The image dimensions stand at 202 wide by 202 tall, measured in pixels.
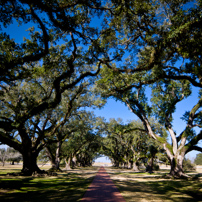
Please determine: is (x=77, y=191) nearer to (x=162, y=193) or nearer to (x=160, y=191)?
(x=162, y=193)

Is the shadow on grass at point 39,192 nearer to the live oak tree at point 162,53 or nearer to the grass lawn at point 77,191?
the grass lawn at point 77,191

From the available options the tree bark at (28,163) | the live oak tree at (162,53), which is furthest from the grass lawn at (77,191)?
the live oak tree at (162,53)

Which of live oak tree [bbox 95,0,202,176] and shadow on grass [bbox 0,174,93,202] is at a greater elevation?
live oak tree [bbox 95,0,202,176]

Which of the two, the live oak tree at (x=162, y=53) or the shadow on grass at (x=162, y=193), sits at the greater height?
the live oak tree at (x=162, y=53)

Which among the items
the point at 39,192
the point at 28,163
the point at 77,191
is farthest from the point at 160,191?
the point at 28,163

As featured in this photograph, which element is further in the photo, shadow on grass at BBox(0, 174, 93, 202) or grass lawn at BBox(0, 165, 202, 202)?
grass lawn at BBox(0, 165, 202, 202)

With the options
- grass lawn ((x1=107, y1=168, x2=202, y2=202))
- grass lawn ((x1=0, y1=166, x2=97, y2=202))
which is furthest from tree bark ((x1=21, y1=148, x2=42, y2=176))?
grass lawn ((x1=107, y1=168, x2=202, y2=202))

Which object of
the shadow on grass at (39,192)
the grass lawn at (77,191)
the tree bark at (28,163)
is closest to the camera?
the shadow on grass at (39,192)

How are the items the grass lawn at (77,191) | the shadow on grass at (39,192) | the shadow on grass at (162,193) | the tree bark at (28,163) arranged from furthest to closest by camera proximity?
the tree bark at (28,163), the shadow on grass at (162,193), the grass lawn at (77,191), the shadow on grass at (39,192)

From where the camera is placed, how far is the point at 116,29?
10148mm

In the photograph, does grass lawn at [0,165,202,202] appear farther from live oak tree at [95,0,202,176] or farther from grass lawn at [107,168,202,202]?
live oak tree at [95,0,202,176]

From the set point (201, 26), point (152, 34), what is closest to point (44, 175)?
point (152, 34)

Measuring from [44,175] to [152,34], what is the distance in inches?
782

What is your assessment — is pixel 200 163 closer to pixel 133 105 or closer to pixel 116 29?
pixel 133 105
